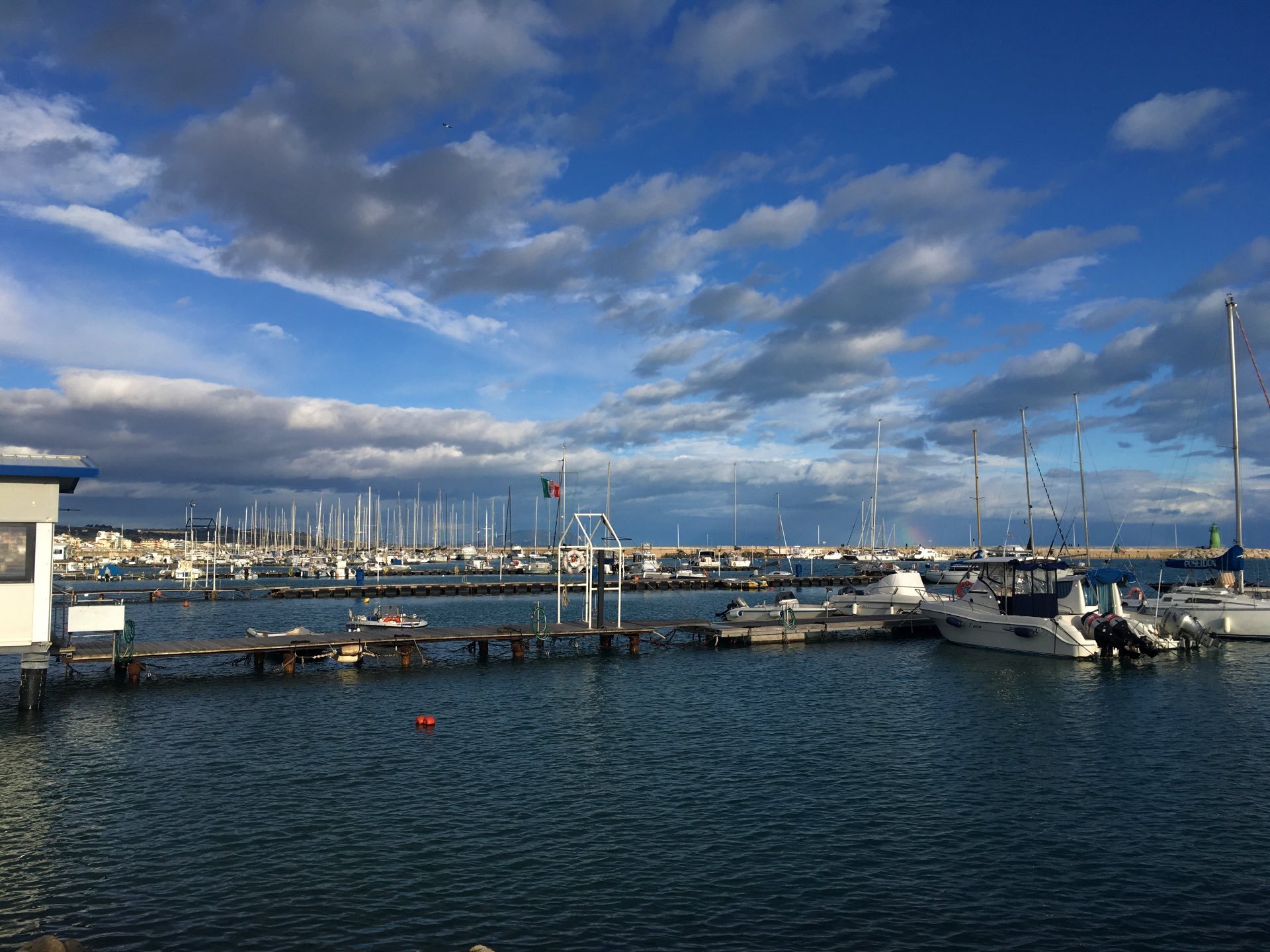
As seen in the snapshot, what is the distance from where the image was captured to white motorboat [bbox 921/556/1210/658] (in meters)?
47.4

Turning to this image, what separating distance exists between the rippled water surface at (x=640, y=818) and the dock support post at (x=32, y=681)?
0.88 m

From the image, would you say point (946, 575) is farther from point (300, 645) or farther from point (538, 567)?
point (538, 567)

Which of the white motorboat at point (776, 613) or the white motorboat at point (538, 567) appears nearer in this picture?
the white motorboat at point (776, 613)

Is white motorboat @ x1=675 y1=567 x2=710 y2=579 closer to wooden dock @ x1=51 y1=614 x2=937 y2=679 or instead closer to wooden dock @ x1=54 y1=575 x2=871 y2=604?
wooden dock @ x1=54 y1=575 x2=871 y2=604

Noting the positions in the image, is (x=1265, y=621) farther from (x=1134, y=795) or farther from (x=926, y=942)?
(x=926, y=942)

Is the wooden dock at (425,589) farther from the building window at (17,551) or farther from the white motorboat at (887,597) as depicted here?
the building window at (17,551)

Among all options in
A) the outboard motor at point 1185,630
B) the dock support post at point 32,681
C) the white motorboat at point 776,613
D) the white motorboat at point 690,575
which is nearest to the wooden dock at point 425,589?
the white motorboat at point 690,575

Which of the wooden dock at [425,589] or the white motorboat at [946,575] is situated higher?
the white motorboat at [946,575]

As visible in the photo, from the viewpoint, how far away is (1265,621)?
181 feet

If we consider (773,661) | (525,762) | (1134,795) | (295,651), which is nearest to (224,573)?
(295,651)

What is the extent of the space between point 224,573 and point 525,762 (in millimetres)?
156673

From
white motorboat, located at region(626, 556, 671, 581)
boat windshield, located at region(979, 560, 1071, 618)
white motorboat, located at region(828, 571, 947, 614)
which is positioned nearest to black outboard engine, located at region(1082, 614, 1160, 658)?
boat windshield, located at region(979, 560, 1071, 618)

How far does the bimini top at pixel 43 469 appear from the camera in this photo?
103 feet

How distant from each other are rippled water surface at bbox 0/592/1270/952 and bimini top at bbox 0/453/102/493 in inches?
361
